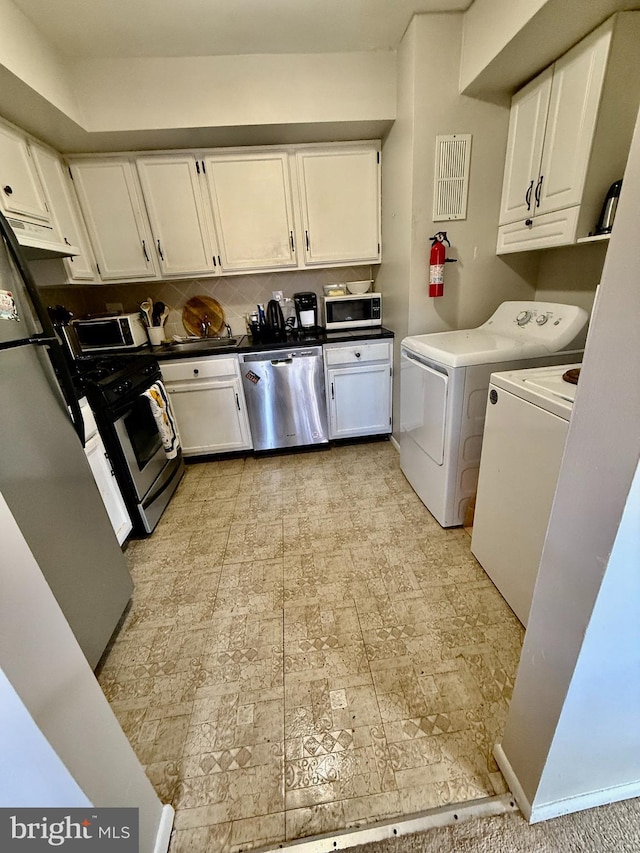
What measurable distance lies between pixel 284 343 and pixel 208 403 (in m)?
0.74

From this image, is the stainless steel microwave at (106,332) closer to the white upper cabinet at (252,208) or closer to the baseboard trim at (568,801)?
the white upper cabinet at (252,208)

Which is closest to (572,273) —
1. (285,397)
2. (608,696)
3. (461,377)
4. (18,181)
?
(461,377)

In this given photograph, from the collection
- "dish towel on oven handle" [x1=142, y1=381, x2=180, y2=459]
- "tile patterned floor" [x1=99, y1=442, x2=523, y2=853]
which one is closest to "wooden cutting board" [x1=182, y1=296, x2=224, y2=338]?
"dish towel on oven handle" [x1=142, y1=381, x2=180, y2=459]

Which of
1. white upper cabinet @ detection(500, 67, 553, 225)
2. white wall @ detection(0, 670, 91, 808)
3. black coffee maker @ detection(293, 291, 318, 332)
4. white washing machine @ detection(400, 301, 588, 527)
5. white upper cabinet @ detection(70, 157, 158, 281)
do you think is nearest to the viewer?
white wall @ detection(0, 670, 91, 808)

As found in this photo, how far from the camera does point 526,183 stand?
183cm

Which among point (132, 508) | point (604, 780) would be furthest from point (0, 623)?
point (132, 508)

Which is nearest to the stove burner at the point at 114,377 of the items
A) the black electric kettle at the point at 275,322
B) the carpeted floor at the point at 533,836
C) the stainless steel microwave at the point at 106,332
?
the stainless steel microwave at the point at 106,332

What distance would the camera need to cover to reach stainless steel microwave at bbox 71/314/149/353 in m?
2.45

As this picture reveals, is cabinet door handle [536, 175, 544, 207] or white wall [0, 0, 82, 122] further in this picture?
cabinet door handle [536, 175, 544, 207]

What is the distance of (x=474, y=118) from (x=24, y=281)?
2375mm

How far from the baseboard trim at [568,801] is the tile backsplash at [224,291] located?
9.92 feet

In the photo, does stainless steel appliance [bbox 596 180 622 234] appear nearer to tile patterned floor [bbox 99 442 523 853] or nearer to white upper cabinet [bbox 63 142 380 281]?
white upper cabinet [bbox 63 142 380 281]

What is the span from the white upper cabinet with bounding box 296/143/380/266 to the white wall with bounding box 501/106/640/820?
2.42 m

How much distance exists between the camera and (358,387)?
2.69m
